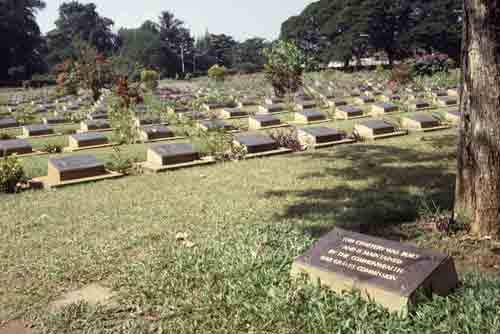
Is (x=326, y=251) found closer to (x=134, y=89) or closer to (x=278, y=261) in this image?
(x=278, y=261)

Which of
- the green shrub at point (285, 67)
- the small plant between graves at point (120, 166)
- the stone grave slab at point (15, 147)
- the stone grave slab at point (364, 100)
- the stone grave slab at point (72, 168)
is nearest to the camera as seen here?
the stone grave slab at point (72, 168)

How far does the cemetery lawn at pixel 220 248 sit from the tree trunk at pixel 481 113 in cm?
34

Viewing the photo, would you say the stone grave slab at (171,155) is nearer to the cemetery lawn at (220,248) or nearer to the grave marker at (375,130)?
the cemetery lawn at (220,248)

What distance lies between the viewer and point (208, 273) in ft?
11.4

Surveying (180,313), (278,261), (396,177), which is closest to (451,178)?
(396,177)

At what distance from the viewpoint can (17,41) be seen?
4931cm

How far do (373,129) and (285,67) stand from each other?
9.39m

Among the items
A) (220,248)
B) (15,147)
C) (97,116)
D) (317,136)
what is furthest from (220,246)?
(97,116)

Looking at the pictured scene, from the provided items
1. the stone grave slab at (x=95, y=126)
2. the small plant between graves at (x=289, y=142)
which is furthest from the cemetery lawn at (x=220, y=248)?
the stone grave slab at (x=95, y=126)

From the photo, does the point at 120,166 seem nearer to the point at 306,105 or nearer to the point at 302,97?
the point at 306,105

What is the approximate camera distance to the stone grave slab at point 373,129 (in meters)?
10.3

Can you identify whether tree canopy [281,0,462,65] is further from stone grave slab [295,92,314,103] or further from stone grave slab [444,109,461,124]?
stone grave slab [444,109,461,124]

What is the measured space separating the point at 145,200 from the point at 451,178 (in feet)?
13.9

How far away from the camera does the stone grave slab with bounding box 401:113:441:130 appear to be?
11.4m
